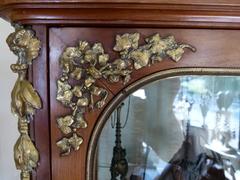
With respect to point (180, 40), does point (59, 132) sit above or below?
below

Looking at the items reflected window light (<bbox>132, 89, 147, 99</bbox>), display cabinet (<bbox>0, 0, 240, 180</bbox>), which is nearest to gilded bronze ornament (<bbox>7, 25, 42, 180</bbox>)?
display cabinet (<bbox>0, 0, 240, 180</bbox>)

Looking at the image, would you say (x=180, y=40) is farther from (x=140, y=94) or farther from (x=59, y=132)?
(x=59, y=132)

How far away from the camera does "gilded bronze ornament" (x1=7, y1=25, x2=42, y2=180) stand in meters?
0.50

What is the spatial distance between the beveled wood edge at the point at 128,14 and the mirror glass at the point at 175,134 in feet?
0.28

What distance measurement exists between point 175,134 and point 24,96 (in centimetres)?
22

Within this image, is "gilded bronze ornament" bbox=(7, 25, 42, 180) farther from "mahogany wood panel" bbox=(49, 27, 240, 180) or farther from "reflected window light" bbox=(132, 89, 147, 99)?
"reflected window light" bbox=(132, 89, 147, 99)

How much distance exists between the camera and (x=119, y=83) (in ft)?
1.69

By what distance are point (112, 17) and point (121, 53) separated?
0.05m

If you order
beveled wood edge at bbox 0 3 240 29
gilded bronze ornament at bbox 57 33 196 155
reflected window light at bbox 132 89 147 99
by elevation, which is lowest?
reflected window light at bbox 132 89 147 99

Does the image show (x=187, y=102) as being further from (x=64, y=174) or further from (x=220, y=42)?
(x=64, y=174)

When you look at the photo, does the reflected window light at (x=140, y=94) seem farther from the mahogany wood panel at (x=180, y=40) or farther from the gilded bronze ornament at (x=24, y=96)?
the gilded bronze ornament at (x=24, y=96)

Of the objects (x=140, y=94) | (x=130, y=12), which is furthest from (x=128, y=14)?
(x=140, y=94)

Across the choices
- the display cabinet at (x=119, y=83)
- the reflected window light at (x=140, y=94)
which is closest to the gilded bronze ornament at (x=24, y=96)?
the display cabinet at (x=119, y=83)

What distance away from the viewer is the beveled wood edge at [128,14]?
0.47 meters
